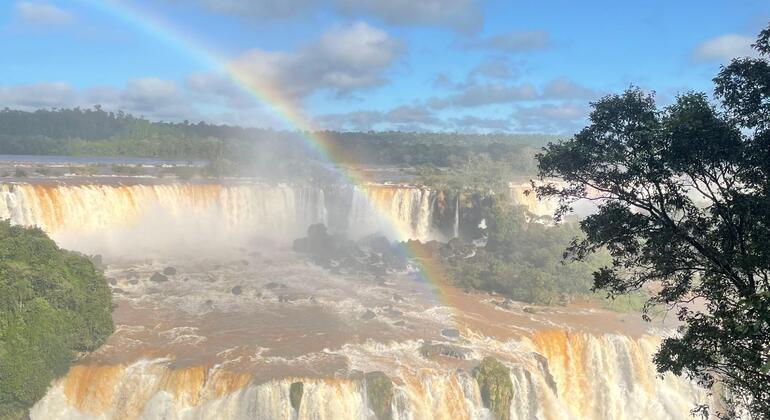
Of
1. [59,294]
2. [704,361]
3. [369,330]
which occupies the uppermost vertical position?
[704,361]

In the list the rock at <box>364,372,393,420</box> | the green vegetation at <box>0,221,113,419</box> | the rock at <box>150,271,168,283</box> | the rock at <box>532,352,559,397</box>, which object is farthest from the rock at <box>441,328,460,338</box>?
the rock at <box>150,271,168,283</box>

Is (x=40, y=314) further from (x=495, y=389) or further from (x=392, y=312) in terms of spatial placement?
(x=495, y=389)

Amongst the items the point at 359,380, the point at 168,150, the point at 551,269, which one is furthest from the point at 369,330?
the point at 168,150

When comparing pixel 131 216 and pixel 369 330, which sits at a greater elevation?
pixel 131 216

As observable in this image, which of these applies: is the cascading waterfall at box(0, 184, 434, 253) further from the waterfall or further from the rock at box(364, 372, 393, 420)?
the rock at box(364, 372, 393, 420)

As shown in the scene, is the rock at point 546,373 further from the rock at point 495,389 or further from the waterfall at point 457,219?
the waterfall at point 457,219

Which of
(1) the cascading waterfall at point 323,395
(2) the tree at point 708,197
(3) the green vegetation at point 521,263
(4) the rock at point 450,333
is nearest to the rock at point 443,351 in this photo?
(1) the cascading waterfall at point 323,395

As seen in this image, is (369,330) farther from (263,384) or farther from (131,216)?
(131,216)

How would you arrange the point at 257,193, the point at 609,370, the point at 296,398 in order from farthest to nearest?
the point at 257,193, the point at 609,370, the point at 296,398
